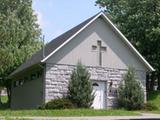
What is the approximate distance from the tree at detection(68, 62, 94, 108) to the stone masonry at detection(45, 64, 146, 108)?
37.6 inches

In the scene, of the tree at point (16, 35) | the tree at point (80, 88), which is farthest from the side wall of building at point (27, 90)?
the tree at point (16, 35)

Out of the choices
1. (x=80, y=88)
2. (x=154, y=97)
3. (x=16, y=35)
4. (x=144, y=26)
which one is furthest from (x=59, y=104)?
(x=144, y=26)

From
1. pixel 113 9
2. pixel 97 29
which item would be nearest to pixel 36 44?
pixel 113 9

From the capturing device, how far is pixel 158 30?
48.1 meters

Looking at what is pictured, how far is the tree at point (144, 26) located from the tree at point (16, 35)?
975cm

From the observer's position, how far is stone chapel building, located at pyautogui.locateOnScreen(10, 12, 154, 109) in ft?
116

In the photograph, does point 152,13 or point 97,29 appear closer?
point 97,29

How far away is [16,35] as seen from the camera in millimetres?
50719

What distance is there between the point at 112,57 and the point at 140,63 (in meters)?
2.53

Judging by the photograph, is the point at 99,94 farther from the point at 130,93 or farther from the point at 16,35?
the point at 16,35

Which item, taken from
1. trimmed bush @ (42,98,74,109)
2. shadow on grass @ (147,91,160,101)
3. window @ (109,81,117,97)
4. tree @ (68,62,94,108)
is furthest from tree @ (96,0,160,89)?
trimmed bush @ (42,98,74,109)

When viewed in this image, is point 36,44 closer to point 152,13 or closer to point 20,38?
point 20,38

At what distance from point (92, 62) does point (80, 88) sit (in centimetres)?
315

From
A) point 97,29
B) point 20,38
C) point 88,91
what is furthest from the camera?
point 20,38
